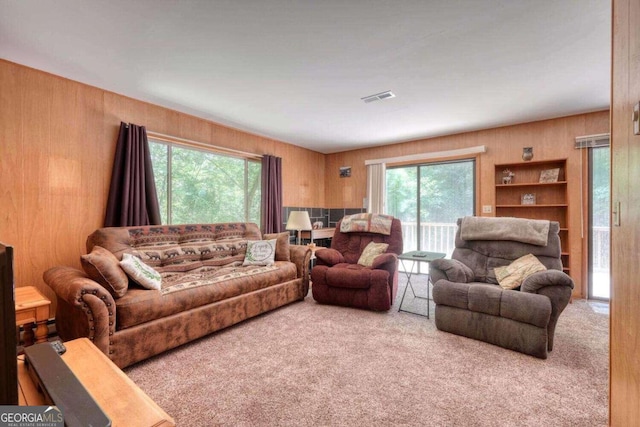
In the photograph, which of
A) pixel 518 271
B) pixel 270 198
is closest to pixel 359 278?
pixel 518 271

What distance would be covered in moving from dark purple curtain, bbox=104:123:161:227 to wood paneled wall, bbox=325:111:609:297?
386 cm

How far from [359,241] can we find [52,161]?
3.39m

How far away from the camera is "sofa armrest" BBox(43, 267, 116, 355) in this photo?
1.84 meters

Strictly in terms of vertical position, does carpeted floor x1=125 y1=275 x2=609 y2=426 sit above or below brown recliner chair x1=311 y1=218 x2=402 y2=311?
below

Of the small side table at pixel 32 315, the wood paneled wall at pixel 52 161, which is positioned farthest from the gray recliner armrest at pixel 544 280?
the wood paneled wall at pixel 52 161

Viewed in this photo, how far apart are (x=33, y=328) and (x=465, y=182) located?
209 inches

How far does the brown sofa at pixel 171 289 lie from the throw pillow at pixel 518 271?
213 centimetres

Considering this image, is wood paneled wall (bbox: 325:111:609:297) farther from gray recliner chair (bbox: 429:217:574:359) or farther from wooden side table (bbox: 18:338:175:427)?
wooden side table (bbox: 18:338:175:427)

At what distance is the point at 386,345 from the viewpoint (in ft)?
7.79

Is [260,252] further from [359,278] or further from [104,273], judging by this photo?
[104,273]

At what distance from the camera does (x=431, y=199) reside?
16.4 ft

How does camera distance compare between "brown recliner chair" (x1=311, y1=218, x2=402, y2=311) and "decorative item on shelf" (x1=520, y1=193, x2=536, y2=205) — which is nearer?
"brown recliner chair" (x1=311, y1=218, x2=402, y2=311)

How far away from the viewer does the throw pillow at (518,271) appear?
99.0 inches

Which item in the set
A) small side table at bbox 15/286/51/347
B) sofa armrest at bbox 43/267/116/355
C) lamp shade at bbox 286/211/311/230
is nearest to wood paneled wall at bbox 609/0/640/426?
sofa armrest at bbox 43/267/116/355
